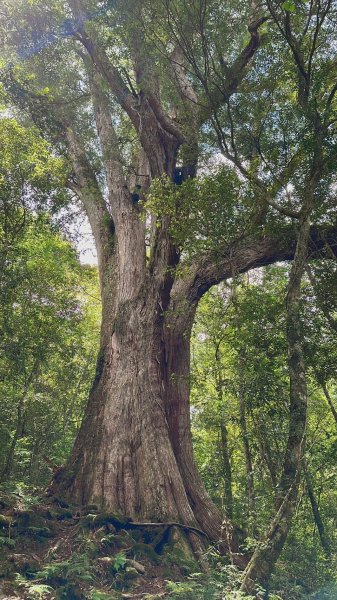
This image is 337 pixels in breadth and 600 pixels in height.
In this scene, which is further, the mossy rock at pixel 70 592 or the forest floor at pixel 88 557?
the forest floor at pixel 88 557

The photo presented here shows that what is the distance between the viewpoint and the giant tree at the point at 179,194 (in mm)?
5773

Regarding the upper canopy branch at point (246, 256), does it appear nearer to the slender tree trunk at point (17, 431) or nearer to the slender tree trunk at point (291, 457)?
the slender tree trunk at point (291, 457)

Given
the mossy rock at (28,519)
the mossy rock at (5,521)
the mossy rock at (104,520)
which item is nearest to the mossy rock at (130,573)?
the mossy rock at (104,520)

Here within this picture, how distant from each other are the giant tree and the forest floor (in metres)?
0.39

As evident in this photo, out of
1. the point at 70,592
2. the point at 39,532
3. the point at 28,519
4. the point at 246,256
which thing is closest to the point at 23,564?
the point at 70,592

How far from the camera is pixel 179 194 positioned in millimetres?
6340

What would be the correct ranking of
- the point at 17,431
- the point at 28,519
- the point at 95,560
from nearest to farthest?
the point at 95,560 < the point at 28,519 < the point at 17,431

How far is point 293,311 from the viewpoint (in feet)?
16.0

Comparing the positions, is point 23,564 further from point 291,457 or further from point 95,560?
point 291,457

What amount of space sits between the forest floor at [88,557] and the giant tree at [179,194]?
15.5 inches

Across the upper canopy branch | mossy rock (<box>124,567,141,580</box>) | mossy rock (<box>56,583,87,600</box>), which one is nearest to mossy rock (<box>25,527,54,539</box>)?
mossy rock (<box>124,567,141,580</box>)

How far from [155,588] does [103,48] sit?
845cm

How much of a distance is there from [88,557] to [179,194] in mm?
4623

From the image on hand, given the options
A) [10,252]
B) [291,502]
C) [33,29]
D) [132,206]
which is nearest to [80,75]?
[33,29]
